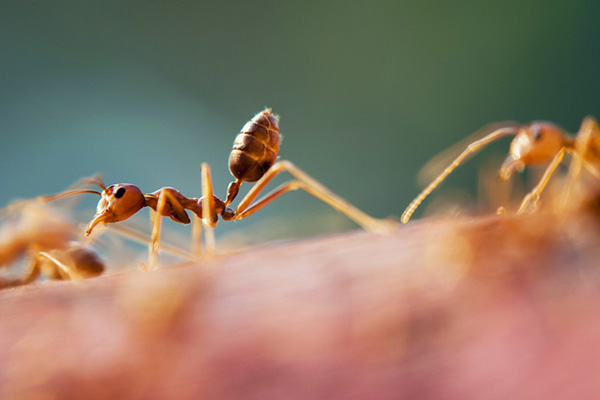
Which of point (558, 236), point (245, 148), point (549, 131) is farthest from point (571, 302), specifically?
point (245, 148)

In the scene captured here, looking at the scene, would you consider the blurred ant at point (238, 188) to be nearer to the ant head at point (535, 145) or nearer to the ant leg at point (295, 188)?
the ant leg at point (295, 188)

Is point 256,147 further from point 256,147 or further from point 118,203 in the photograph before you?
point 118,203

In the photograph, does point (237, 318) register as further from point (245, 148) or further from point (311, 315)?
point (245, 148)

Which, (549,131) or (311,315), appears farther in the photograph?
(549,131)

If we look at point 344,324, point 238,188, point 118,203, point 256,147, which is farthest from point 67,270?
point 238,188

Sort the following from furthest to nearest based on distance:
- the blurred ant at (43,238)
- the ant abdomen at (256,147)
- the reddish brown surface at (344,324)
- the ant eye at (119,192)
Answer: the ant abdomen at (256,147)
the ant eye at (119,192)
the blurred ant at (43,238)
the reddish brown surface at (344,324)

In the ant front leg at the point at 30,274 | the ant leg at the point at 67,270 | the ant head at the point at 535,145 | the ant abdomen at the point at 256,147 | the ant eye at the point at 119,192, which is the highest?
the ant abdomen at the point at 256,147

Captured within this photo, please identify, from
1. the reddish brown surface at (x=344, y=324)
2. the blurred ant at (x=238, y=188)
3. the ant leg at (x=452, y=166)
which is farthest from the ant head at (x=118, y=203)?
the reddish brown surface at (x=344, y=324)

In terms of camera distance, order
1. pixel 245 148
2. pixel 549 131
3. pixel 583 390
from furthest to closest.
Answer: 1. pixel 245 148
2. pixel 549 131
3. pixel 583 390
